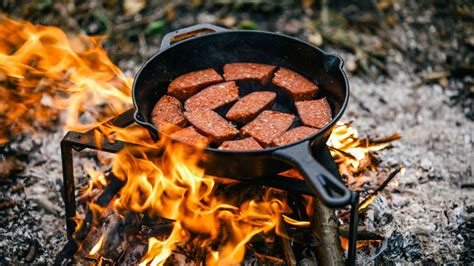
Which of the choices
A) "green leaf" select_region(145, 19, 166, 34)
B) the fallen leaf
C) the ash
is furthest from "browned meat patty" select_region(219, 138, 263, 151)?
the fallen leaf

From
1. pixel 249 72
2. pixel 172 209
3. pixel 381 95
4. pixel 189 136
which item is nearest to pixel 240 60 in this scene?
pixel 249 72

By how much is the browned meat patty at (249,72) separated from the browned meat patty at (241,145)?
2.01ft

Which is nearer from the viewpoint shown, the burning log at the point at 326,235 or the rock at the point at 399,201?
the burning log at the point at 326,235

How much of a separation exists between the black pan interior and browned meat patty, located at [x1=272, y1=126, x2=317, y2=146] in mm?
175

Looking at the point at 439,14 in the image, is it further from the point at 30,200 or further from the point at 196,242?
the point at 30,200

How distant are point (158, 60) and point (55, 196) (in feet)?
4.49

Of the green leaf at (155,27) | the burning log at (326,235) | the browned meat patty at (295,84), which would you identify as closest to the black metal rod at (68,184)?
the browned meat patty at (295,84)

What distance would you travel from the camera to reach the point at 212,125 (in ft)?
9.42

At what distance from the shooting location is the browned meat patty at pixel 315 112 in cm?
286

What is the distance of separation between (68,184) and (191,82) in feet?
3.24

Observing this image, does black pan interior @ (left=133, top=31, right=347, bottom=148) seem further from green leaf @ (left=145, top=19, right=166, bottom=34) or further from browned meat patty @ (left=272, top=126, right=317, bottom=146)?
green leaf @ (left=145, top=19, right=166, bottom=34)

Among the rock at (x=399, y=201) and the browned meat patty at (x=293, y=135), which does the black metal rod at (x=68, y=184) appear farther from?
the rock at (x=399, y=201)

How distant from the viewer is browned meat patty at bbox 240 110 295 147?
281 centimetres

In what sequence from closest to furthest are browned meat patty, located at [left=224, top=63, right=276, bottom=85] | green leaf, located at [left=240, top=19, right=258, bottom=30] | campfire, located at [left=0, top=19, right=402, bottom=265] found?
campfire, located at [left=0, top=19, right=402, bottom=265] → browned meat patty, located at [left=224, top=63, right=276, bottom=85] → green leaf, located at [left=240, top=19, right=258, bottom=30]
